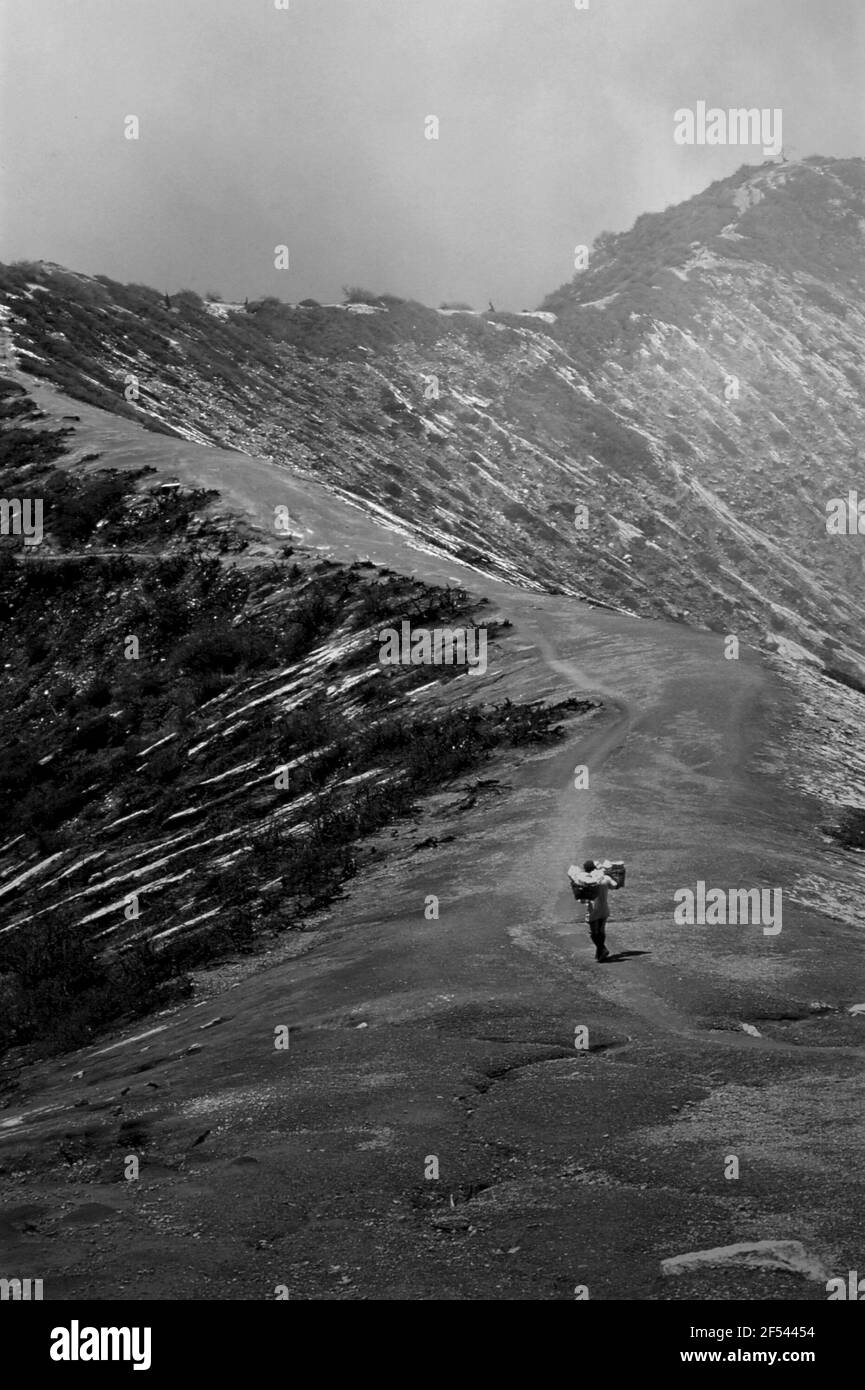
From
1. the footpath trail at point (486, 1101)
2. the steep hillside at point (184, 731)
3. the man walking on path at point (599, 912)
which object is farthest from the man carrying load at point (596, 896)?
the steep hillside at point (184, 731)

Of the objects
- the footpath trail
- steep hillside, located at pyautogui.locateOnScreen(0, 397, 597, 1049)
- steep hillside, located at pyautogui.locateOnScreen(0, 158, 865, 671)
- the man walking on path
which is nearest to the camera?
the footpath trail

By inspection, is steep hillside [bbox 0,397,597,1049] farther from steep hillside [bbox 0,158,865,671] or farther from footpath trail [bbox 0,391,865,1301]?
steep hillside [bbox 0,158,865,671]

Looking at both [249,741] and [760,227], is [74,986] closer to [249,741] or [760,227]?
[249,741]

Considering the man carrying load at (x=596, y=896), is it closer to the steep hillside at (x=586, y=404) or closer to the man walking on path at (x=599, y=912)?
the man walking on path at (x=599, y=912)

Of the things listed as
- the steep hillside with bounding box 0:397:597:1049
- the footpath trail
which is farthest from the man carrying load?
the steep hillside with bounding box 0:397:597:1049

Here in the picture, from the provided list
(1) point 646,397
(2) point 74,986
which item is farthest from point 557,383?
(2) point 74,986

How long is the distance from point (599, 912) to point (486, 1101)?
142 inches

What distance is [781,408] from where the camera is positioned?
96.6 m

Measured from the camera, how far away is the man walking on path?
1393 cm

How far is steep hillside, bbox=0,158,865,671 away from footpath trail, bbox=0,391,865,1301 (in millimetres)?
40311

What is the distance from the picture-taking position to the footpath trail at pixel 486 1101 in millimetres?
8453

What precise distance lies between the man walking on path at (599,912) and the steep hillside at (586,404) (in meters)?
42.3

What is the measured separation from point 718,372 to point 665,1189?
9556 cm
